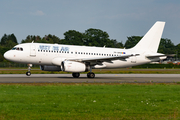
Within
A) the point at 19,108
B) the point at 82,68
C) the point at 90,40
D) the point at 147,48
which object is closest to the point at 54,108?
the point at 19,108

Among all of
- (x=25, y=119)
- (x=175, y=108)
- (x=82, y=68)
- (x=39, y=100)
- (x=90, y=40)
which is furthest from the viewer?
(x=90, y=40)

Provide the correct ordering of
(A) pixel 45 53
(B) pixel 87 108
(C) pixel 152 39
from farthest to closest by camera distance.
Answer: (C) pixel 152 39, (A) pixel 45 53, (B) pixel 87 108

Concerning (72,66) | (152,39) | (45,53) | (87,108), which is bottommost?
(87,108)

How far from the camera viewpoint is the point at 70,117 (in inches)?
353

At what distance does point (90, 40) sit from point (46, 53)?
99589mm

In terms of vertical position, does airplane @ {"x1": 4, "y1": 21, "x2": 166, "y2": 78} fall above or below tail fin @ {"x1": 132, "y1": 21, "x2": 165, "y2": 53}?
below

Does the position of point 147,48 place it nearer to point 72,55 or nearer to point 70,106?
point 72,55

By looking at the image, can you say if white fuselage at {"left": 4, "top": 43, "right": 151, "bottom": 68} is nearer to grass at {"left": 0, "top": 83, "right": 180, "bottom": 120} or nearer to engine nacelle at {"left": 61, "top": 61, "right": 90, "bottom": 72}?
Answer: engine nacelle at {"left": 61, "top": 61, "right": 90, "bottom": 72}

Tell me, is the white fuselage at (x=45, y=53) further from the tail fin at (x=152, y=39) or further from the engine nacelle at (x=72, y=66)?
the tail fin at (x=152, y=39)

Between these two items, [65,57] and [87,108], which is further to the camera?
[65,57]

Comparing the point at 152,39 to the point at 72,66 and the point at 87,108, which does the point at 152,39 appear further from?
the point at 87,108

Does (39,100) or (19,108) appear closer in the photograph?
(19,108)

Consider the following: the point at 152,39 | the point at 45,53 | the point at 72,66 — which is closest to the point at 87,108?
the point at 72,66

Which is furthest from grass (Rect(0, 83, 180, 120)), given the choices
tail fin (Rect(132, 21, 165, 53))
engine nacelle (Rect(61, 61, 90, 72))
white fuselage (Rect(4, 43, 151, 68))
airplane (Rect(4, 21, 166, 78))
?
tail fin (Rect(132, 21, 165, 53))
